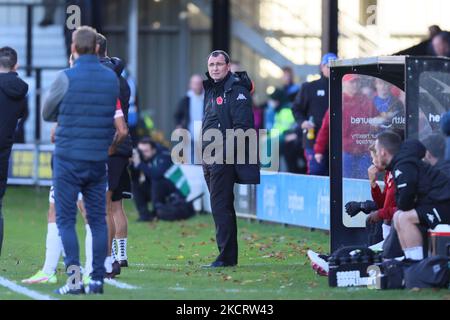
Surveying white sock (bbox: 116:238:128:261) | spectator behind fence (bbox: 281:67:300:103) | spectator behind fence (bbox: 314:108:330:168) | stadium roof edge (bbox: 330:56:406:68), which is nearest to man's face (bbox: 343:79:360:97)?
Result: stadium roof edge (bbox: 330:56:406:68)

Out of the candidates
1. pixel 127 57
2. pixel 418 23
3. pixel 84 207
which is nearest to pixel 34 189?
pixel 127 57

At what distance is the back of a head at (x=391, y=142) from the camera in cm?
1050

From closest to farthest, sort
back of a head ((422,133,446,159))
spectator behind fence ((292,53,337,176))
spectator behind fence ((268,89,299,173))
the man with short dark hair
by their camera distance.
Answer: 1. the man with short dark hair
2. back of a head ((422,133,446,159))
3. spectator behind fence ((292,53,337,176))
4. spectator behind fence ((268,89,299,173))

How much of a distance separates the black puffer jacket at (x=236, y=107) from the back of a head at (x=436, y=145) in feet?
7.48

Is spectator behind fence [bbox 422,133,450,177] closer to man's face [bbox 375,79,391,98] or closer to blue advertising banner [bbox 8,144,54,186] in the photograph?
man's face [bbox 375,79,391,98]

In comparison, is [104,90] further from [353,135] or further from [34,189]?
[34,189]

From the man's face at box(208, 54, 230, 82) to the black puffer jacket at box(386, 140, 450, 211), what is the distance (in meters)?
2.67

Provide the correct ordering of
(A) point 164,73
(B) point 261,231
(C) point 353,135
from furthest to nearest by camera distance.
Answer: (A) point 164,73, (B) point 261,231, (C) point 353,135

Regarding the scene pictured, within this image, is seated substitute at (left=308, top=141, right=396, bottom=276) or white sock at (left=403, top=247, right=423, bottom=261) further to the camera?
seated substitute at (left=308, top=141, right=396, bottom=276)

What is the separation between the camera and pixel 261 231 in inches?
653

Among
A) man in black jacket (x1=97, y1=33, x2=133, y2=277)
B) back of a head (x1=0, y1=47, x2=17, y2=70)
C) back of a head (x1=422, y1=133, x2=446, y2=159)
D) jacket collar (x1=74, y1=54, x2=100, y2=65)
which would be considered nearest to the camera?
jacket collar (x1=74, y1=54, x2=100, y2=65)

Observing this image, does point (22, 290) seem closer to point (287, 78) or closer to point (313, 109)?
point (313, 109)

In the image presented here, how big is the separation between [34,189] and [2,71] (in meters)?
→ 10.6

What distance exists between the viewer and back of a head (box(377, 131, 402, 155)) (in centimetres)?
1050
